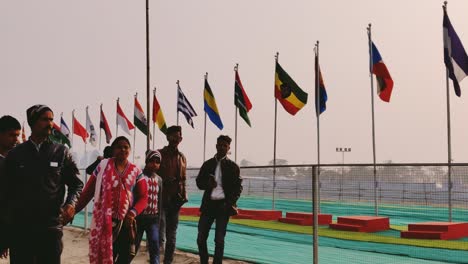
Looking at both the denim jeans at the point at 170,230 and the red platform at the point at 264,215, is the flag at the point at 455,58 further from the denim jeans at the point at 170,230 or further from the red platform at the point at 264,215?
the denim jeans at the point at 170,230

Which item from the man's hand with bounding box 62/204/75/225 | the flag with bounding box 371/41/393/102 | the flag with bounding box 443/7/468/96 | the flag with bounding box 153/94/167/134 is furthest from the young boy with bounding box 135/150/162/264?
the flag with bounding box 153/94/167/134

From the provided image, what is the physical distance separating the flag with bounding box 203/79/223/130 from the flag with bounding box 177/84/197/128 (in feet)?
3.01

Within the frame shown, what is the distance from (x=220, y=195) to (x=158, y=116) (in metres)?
17.5

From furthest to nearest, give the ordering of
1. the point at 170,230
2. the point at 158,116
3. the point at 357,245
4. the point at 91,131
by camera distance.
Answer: the point at 91,131, the point at 158,116, the point at 357,245, the point at 170,230

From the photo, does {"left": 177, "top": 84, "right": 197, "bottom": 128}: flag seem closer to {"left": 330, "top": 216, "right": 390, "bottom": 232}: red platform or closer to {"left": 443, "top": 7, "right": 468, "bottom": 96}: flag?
{"left": 443, "top": 7, "right": 468, "bottom": 96}: flag

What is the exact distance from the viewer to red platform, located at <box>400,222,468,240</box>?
25.9 ft

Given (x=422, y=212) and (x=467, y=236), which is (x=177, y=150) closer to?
(x=422, y=212)

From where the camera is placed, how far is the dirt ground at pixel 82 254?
9078mm

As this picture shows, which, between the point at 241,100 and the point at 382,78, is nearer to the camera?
the point at 382,78

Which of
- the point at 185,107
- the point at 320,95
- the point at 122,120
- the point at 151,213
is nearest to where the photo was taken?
the point at 151,213

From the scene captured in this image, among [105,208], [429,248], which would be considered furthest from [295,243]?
[105,208]

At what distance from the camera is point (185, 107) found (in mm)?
23406

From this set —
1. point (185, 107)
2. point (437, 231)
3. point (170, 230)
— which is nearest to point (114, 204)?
point (170, 230)

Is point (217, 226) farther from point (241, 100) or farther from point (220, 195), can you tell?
point (241, 100)
